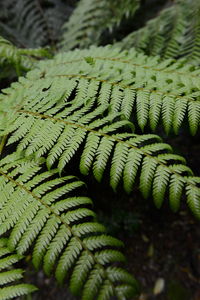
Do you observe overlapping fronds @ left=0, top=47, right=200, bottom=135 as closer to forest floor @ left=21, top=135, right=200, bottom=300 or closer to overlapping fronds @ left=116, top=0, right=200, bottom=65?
overlapping fronds @ left=116, top=0, right=200, bottom=65

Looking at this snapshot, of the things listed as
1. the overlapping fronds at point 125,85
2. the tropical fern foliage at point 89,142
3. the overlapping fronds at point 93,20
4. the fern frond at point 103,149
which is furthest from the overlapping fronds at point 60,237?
the overlapping fronds at point 93,20

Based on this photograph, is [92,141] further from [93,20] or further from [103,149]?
[93,20]

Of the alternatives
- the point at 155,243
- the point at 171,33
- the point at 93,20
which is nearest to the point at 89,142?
the point at 171,33

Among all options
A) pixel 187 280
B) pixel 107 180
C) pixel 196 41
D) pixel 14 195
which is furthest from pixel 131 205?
pixel 14 195

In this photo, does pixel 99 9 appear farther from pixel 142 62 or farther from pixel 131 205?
pixel 131 205

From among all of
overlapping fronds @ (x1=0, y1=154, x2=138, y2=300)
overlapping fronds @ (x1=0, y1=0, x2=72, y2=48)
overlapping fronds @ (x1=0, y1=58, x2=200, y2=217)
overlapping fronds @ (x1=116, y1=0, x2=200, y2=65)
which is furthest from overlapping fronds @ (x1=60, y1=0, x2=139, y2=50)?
overlapping fronds @ (x1=0, y1=154, x2=138, y2=300)

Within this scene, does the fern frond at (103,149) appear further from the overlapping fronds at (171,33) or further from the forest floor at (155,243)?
the forest floor at (155,243)
